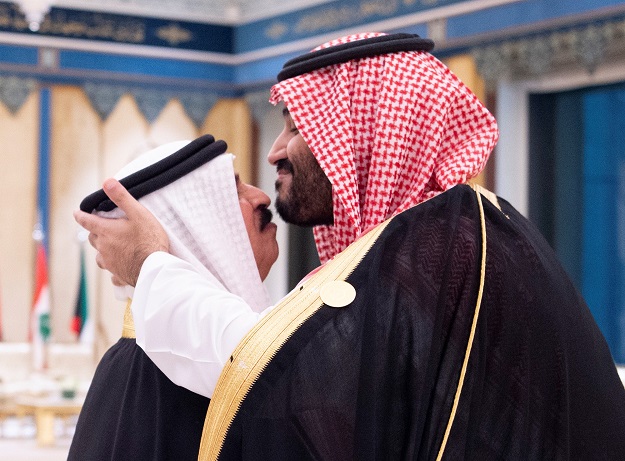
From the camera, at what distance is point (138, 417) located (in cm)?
160

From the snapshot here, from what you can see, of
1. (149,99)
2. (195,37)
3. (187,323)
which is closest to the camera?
(187,323)

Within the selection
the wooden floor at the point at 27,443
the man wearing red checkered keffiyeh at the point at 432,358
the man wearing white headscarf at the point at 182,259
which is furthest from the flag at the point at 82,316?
the man wearing red checkered keffiyeh at the point at 432,358

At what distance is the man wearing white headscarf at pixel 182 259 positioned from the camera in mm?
1575

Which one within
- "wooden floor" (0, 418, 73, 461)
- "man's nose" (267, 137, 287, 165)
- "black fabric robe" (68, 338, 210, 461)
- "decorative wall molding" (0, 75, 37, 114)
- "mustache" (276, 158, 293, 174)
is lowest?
"wooden floor" (0, 418, 73, 461)

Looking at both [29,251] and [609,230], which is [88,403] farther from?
[29,251]

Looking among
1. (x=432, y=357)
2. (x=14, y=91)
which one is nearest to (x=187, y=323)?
(x=432, y=357)

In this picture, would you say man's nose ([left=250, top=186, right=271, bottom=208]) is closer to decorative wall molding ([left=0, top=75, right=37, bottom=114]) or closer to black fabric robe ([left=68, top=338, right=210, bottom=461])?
black fabric robe ([left=68, top=338, right=210, bottom=461])

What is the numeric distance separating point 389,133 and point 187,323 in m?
0.42

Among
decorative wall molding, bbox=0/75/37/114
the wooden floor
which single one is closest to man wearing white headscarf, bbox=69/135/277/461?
the wooden floor

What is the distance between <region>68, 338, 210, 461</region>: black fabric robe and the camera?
1.57m

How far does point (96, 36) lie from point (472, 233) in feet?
28.0

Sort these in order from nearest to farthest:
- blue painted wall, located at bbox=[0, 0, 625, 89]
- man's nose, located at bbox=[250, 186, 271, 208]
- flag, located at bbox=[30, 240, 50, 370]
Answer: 1. man's nose, located at bbox=[250, 186, 271, 208]
2. blue painted wall, located at bbox=[0, 0, 625, 89]
3. flag, located at bbox=[30, 240, 50, 370]

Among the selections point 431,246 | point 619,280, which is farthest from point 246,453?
point 619,280

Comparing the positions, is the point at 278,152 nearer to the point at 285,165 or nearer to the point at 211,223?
the point at 285,165
